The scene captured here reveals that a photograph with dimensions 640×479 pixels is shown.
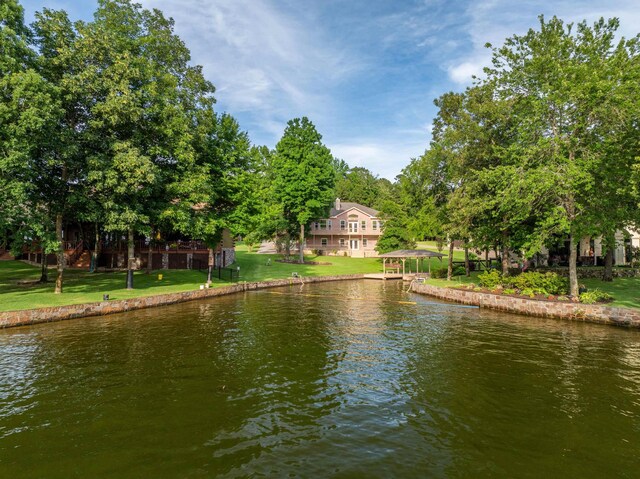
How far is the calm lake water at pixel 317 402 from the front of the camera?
713 cm

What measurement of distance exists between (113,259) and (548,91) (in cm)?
3938

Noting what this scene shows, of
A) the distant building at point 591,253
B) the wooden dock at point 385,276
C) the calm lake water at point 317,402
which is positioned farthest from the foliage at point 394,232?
the calm lake water at point 317,402

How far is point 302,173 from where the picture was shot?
2064 inches

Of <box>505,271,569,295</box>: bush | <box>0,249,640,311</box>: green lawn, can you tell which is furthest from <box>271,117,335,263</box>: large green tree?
<box>505,271,569,295</box>: bush

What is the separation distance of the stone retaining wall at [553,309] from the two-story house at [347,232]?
40.9 m

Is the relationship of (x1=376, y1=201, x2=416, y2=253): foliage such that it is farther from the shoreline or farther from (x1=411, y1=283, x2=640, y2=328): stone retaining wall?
(x1=411, y1=283, x2=640, y2=328): stone retaining wall

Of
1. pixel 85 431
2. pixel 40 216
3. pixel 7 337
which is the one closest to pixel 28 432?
pixel 85 431

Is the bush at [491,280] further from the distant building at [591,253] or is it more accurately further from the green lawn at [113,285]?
the distant building at [591,253]

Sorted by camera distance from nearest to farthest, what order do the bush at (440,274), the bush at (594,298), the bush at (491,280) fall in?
the bush at (594,298) < the bush at (491,280) < the bush at (440,274)

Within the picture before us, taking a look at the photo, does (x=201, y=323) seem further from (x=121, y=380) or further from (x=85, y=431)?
(x=85, y=431)

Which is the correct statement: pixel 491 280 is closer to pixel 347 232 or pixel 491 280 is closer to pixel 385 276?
pixel 385 276

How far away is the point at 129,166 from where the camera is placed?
22859mm

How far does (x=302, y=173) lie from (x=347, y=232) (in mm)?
19124

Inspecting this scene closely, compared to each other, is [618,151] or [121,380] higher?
[618,151]
